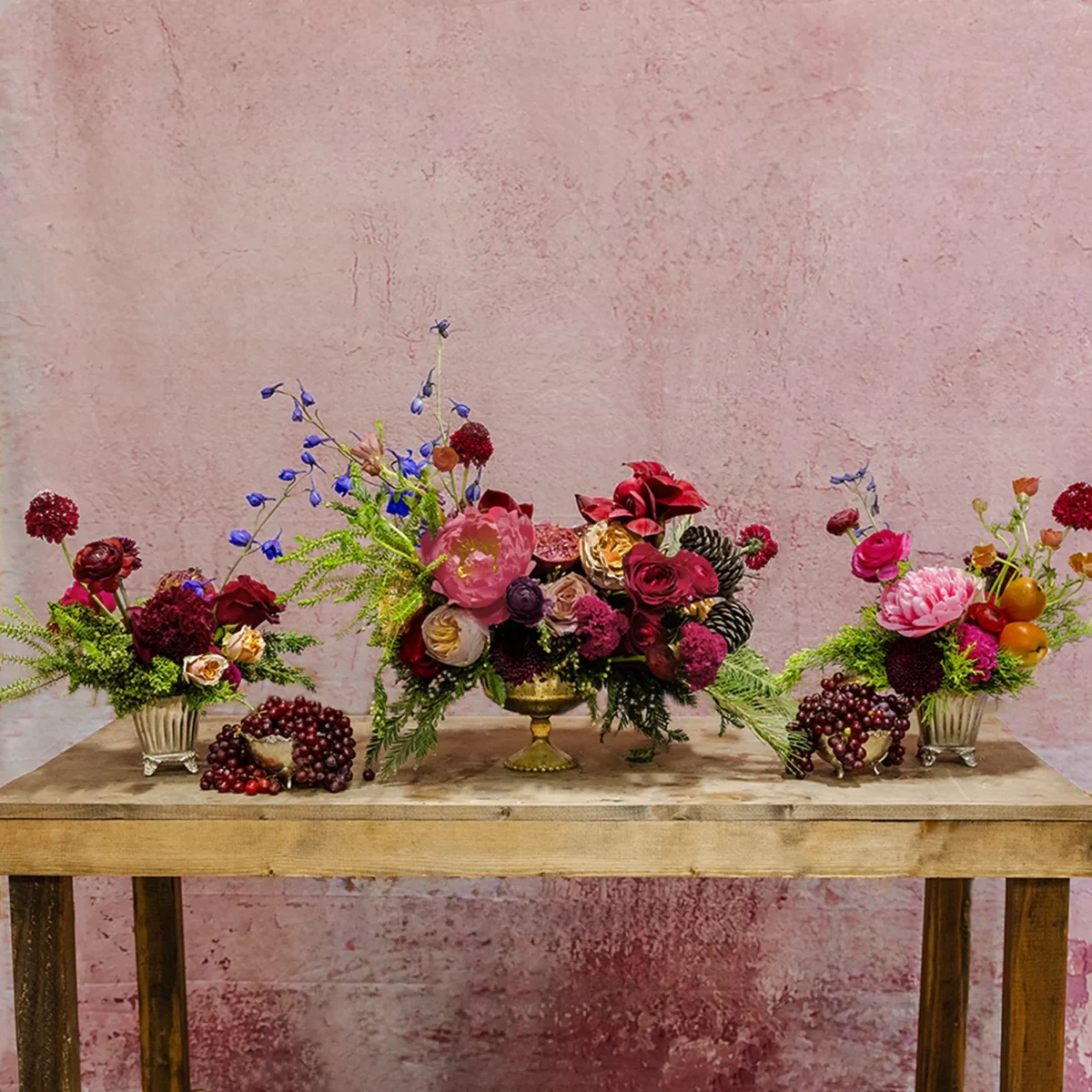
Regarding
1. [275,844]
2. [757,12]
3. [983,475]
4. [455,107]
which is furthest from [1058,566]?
[275,844]

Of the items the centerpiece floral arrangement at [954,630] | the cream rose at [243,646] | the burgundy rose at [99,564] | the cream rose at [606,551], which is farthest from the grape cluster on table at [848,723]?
the burgundy rose at [99,564]

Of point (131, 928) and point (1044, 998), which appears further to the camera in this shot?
point (131, 928)

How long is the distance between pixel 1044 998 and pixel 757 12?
168 cm

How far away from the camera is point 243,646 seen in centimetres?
167

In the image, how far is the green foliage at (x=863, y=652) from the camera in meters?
1.72

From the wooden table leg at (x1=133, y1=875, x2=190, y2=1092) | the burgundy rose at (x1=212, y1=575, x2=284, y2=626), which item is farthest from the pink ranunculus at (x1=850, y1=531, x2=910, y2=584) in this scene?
the wooden table leg at (x1=133, y1=875, x2=190, y2=1092)

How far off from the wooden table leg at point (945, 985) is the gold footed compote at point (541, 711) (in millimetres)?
767

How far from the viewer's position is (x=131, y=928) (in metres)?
2.48

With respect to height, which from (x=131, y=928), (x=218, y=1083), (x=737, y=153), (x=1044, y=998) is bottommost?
(x=218, y=1083)

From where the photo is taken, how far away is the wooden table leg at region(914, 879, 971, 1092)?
2.09m

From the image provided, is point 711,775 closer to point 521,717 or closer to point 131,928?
point 521,717

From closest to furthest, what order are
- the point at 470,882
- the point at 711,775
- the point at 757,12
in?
the point at 711,775
the point at 757,12
the point at 470,882

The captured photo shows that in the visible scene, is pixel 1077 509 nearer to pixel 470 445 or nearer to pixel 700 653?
pixel 700 653

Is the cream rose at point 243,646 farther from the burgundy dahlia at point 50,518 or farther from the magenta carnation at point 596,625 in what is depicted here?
the magenta carnation at point 596,625
